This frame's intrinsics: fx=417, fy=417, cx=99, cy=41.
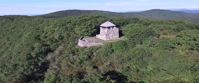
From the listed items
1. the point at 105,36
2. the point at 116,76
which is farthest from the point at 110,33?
the point at 116,76

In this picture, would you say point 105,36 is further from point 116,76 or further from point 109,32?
point 116,76

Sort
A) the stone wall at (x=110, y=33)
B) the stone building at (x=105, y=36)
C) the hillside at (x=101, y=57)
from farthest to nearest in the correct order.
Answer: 1. the stone wall at (x=110, y=33)
2. the stone building at (x=105, y=36)
3. the hillside at (x=101, y=57)

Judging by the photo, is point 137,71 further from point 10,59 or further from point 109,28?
point 10,59

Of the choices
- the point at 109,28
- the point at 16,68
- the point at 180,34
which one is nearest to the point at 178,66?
the point at 180,34

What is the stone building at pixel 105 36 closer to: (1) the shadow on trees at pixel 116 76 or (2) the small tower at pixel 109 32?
(2) the small tower at pixel 109 32

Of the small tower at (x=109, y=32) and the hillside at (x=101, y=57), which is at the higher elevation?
the small tower at (x=109, y=32)

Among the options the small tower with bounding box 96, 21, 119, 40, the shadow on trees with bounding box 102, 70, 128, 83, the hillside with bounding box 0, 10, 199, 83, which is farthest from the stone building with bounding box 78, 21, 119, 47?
the shadow on trees with bounding box 102, 70, 128, 83

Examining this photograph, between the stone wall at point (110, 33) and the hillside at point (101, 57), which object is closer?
the hillside at point (101, 57)

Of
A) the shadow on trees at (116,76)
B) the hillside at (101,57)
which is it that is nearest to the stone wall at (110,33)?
the hillside at (101,57)
